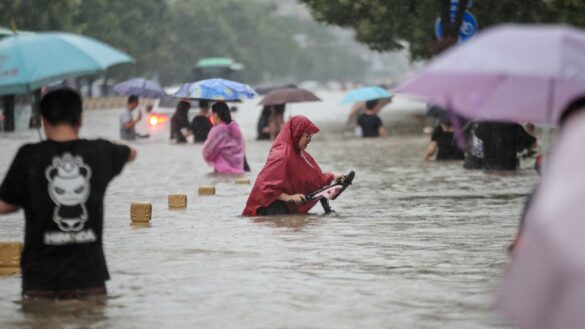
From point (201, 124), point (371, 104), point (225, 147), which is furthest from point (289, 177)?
point (371, 104)

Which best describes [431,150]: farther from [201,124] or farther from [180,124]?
[180,124]

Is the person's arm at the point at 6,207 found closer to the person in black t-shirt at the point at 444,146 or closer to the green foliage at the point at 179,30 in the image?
the person in black t-shirt at the point at 444,146

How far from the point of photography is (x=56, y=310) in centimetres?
876

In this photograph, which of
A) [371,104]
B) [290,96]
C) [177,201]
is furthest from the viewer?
[371,104]

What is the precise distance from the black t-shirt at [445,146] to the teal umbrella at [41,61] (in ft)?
57.5

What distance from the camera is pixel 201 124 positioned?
30.9m

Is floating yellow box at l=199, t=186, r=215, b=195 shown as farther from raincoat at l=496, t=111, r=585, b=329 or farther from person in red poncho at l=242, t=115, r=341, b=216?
raincoat at l=496, t=111, r=585, b=329

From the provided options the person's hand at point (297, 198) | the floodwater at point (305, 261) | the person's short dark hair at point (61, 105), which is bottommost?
the floodwater at point (305, 261)

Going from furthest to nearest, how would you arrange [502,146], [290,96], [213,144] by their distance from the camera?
[290,96]
[502,146]
[213,144]

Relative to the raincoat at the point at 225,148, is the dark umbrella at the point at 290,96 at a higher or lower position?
higher

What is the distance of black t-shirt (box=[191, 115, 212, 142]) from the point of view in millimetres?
30062

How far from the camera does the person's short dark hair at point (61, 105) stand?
841 centimetres

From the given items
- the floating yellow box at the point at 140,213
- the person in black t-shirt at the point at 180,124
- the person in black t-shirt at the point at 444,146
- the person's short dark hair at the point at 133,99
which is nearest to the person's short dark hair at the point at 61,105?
the floating yellow box at the point at 140,213

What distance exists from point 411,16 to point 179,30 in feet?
299
